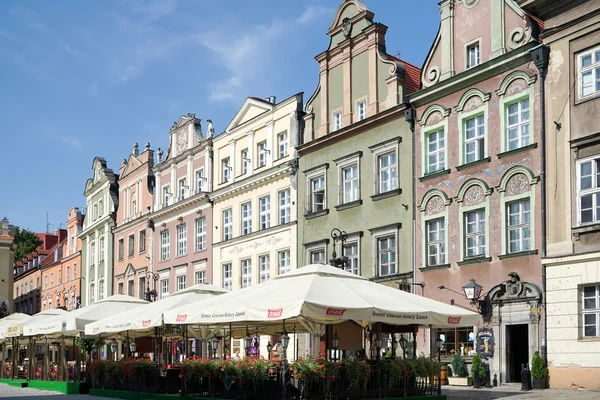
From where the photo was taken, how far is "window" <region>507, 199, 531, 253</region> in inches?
979

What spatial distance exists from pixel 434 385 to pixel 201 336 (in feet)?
23.1

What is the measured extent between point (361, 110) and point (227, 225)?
37.5 ft

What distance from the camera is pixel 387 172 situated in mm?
30828

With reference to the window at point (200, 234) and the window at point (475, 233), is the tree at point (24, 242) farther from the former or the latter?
the window at point (475, 233)

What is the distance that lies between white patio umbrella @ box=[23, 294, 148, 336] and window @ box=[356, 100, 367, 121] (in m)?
10.3

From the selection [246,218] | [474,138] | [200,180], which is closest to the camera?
[474,138]

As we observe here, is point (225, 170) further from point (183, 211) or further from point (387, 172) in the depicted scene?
point (387, 172)

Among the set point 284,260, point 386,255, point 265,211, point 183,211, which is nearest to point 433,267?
point 386,255

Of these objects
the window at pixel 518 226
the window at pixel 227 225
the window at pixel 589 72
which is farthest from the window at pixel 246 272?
the window at pixel 589 72

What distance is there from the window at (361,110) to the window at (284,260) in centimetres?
694

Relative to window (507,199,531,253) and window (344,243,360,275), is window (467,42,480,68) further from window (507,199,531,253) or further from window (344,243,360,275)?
window (344,243,360,275)

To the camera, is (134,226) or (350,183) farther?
(134,226)

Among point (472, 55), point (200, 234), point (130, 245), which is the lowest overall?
point (130, 245)

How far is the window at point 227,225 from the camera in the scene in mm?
40938
